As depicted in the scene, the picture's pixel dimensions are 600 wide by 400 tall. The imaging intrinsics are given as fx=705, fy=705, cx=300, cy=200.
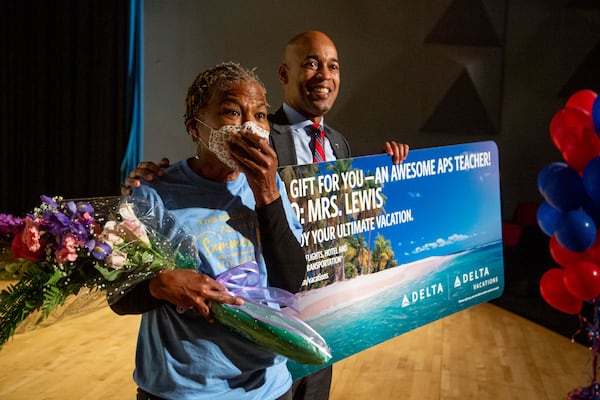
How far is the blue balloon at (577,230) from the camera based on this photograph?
2.71m

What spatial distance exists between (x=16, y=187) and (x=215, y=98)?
6081mm

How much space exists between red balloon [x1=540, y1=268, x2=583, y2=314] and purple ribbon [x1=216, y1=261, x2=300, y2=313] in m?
1.83

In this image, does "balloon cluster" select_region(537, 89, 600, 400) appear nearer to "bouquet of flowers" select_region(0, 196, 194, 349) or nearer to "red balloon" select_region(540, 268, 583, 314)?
"red balloon" select_region(540, 268, 583, 314)

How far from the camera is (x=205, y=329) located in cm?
145

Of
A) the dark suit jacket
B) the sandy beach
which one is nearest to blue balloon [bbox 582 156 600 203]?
the sandy beach

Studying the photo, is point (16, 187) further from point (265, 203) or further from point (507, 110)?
point (265, 203)

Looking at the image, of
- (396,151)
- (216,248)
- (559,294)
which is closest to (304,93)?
(396,151)

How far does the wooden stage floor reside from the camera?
3715 millimetres

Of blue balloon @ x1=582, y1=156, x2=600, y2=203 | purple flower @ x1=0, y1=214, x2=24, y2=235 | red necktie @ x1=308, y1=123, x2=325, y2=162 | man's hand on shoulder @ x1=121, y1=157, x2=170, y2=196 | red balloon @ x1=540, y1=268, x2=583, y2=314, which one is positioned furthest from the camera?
red balloon @ x1=540, y1=268, x2=583, y2=314

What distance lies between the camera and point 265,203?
4.82 feet

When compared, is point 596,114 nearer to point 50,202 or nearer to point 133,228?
point 133,228

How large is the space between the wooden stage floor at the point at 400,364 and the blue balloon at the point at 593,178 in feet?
4.89

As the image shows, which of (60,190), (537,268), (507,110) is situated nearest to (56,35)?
(60,190)

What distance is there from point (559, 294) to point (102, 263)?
2249mm
